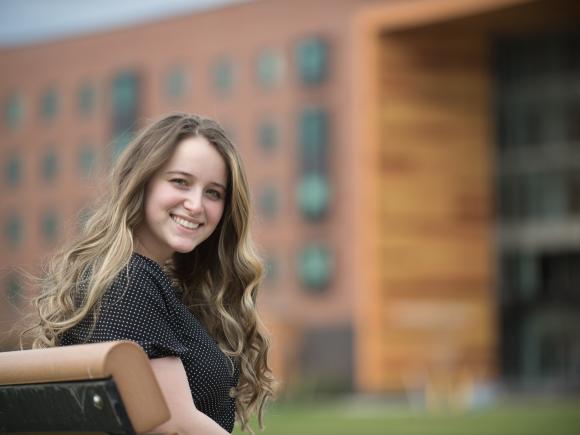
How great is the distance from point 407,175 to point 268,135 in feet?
35.0

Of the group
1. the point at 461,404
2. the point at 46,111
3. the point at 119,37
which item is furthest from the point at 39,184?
the point at 461,404

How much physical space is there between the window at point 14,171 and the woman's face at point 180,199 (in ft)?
182

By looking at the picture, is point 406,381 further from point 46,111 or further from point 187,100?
point 46,111

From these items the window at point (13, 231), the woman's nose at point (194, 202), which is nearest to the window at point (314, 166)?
the window at point (13, 231)

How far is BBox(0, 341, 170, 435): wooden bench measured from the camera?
2.21 metres

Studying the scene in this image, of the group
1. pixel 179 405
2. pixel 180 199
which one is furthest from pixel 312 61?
pixel 179 405

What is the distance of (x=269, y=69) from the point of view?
45.0 metres

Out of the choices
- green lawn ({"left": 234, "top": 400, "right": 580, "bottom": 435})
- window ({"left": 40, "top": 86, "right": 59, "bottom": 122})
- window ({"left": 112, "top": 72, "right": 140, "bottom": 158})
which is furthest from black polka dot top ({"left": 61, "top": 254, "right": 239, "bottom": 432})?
window ({"left": 40, "top": 86, "right": 59, "bottom": 122})

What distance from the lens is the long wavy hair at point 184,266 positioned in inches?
110

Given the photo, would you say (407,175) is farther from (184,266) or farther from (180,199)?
(180,199)

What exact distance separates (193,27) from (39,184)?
12.2 m

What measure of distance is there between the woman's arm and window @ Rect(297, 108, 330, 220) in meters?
40.7

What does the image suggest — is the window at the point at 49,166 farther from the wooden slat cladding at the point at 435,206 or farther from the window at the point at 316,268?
the wooden slat cladding at the point at 435,206

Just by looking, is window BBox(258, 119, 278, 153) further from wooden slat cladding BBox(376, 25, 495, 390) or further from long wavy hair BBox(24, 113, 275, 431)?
long wavy hair BBox(24, 113, 275, 431)
